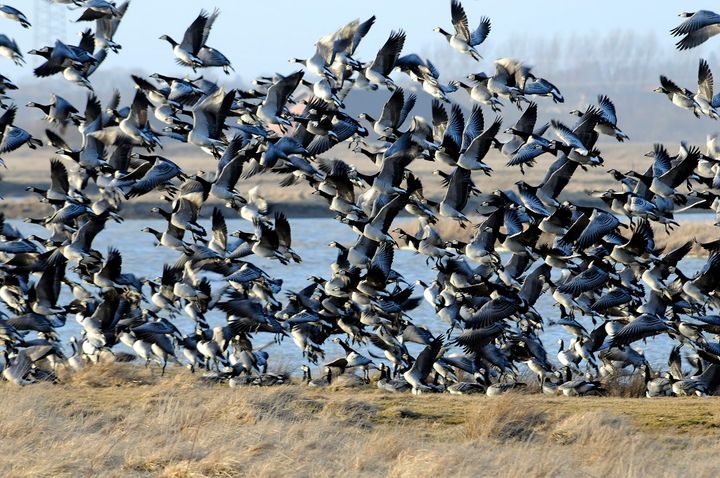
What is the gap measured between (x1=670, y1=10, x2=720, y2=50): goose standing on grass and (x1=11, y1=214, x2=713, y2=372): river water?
5.92m

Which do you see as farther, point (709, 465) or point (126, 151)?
point (126, 151)

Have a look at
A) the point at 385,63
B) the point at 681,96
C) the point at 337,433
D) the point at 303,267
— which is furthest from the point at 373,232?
the point at 303,267

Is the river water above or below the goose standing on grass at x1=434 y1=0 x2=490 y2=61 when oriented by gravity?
below

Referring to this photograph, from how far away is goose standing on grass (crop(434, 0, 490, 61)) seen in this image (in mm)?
15031

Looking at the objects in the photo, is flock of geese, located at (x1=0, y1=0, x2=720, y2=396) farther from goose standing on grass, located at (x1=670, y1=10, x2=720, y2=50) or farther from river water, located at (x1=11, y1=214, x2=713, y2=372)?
river water, located at (x1=11, y1=214, x2=713, y2=372)

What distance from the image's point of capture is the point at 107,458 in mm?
9523

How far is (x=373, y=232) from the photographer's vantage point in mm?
14055

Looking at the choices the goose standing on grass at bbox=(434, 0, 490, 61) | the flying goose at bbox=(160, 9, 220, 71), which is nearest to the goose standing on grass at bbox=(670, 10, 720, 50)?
the goose standing on grass at bbox=(434, 0, 490, 61)

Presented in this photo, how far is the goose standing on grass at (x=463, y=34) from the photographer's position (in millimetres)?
15031

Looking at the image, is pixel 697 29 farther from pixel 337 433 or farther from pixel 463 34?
pixel 337 433

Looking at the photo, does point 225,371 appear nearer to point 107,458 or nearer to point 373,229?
point 373,229

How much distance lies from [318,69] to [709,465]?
705 cm

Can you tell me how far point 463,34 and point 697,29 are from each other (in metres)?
3.10

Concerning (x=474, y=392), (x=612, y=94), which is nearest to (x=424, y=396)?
(x=474, y=392)
